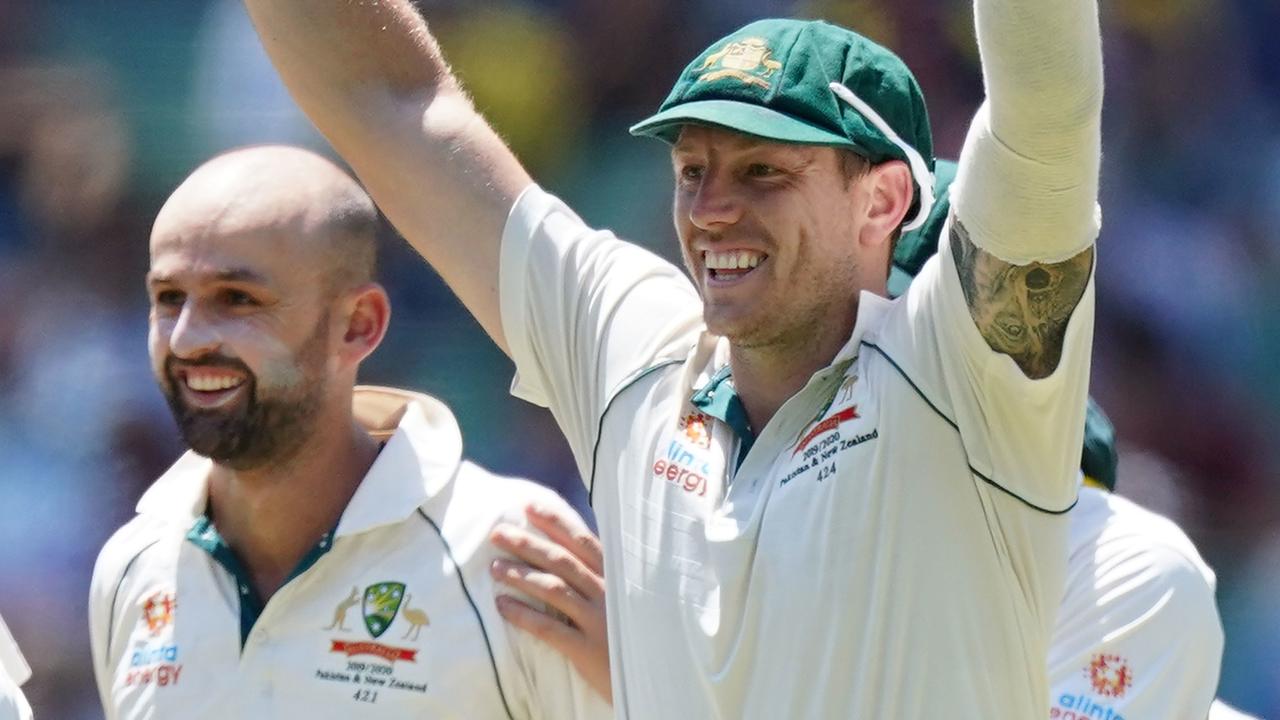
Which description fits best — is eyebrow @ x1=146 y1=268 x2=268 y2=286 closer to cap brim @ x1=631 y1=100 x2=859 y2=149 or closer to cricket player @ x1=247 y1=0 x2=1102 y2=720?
cricket player @ x1=247 y1=0 x2=1102 y2=720

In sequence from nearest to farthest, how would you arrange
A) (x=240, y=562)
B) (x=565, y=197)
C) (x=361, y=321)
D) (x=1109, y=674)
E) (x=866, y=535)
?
1. (x=866, y=535)
2. (x=1109, y=674)
3. (x=240, y=562)
4. (x=361, y=321)
5. (x=565, y=197)

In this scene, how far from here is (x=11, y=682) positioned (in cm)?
261

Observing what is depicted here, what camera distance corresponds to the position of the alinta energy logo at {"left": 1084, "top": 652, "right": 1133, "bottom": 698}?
2.81 meters

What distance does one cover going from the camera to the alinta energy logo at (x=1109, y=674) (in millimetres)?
2811

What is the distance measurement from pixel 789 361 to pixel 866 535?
28cm

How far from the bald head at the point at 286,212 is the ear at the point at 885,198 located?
109cm

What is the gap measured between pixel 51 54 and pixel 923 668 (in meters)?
4.40

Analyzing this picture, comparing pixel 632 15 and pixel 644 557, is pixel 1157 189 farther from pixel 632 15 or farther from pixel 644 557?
pixel 644 557

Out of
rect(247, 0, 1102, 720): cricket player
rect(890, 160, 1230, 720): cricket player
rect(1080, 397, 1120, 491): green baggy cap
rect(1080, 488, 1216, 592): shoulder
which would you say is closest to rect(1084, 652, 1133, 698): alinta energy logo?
rect(890, 160, 1230, 720): cricket player

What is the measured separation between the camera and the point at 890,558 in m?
1.98

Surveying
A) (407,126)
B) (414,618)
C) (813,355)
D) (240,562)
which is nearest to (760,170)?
(813,355)

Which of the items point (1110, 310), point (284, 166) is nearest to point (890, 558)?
point (284, 166)

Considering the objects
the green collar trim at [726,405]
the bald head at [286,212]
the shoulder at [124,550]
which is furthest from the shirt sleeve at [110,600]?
the green collar trim at [726,405]

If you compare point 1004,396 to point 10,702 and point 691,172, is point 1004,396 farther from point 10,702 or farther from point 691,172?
point 10,702
